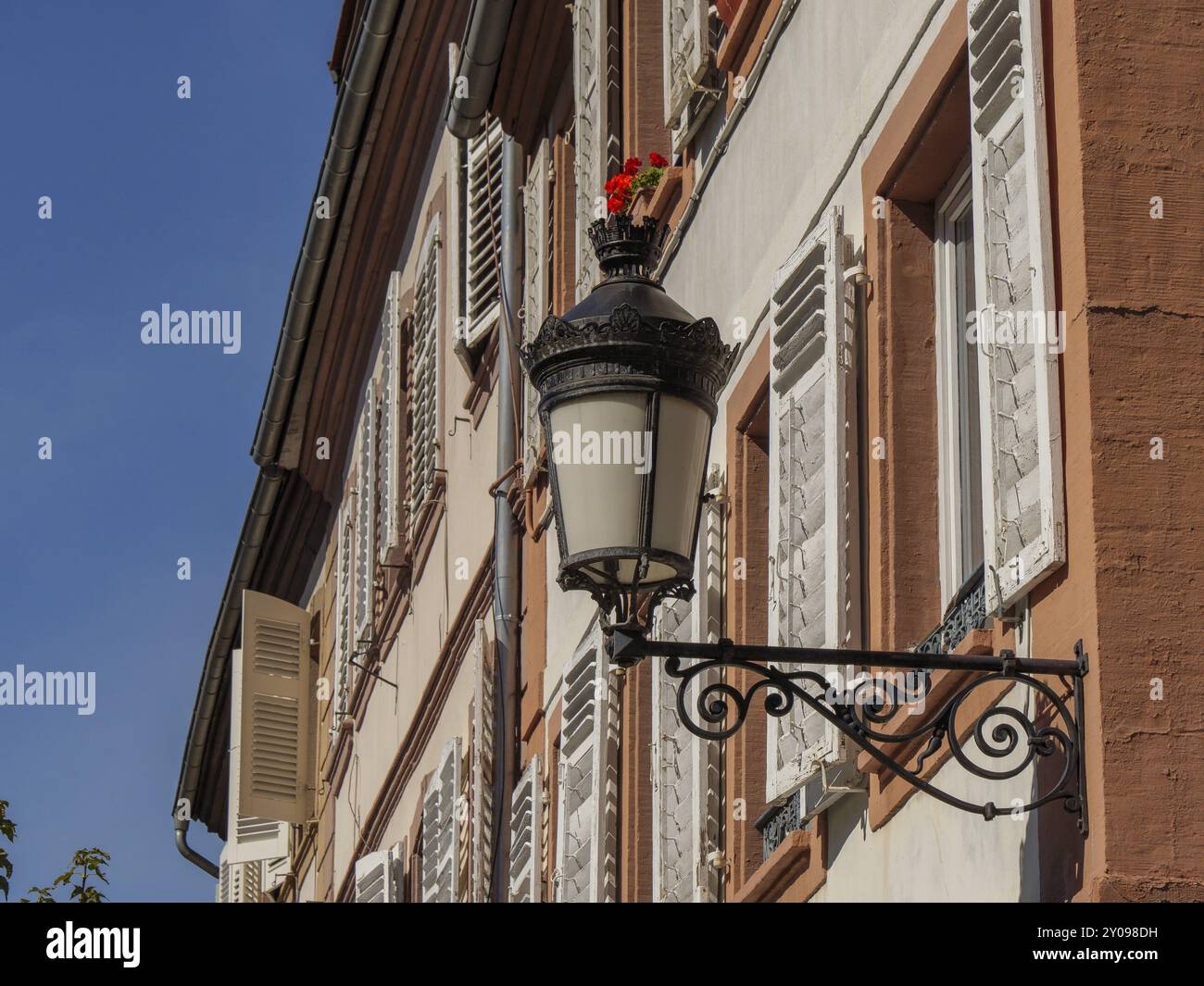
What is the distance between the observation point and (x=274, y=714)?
23141 millimetres

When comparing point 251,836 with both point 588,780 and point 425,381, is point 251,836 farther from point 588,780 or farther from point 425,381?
point 588,780

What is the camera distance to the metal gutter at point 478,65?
47.3 ft

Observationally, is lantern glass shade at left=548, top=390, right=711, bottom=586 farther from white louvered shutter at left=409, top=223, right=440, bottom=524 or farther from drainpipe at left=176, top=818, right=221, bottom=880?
drainpipe at left=176, top=818, right=221, bottom=880

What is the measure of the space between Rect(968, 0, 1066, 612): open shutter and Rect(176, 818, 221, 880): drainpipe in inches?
914

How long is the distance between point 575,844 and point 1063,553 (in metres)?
5.91

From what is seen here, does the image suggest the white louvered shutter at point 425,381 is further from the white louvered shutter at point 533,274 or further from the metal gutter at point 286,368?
the white louvered shutter at point 533,274

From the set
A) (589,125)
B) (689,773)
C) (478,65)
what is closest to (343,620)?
(478,65)

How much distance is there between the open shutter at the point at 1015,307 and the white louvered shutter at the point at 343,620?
49.0 ft

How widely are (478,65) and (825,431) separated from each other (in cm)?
779

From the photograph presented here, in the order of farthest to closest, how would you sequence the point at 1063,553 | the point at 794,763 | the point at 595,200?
the point at 595,200, the point at 794,763, the point at 1063,553
